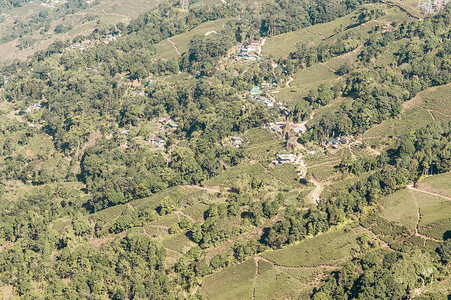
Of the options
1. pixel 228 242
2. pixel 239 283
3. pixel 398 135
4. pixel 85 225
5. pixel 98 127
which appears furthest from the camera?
pixel 98 127

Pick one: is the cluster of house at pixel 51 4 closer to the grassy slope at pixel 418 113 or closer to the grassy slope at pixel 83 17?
the grassy slope at pixel 83 17

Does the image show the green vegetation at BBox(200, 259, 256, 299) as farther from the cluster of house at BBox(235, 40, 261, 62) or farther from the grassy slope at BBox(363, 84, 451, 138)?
the cluster of house at BBox(235, 40, 261, 62)

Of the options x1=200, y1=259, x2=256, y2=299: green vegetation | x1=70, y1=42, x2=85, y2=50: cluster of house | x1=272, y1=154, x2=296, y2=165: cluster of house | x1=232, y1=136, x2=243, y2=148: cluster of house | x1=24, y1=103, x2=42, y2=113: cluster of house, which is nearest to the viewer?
x1=200, y1=259, x2=256, y2=299: green vegetation

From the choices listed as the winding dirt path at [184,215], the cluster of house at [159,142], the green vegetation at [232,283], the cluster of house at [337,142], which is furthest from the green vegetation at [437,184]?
the cluster of house at [159,142]

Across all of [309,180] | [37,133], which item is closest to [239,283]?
[309,180]

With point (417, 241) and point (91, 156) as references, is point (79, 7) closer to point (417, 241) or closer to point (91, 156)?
point (91, 156)

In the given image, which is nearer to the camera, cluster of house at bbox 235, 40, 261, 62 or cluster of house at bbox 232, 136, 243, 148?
cluster of house at bbox 232, 136, 243, 148

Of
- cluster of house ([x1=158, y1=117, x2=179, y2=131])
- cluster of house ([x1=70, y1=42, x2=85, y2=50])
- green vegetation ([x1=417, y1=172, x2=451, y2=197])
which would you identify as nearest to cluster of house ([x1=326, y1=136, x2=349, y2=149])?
green vegetation ([x1=417, y1=172, x2=451, y2=197])
